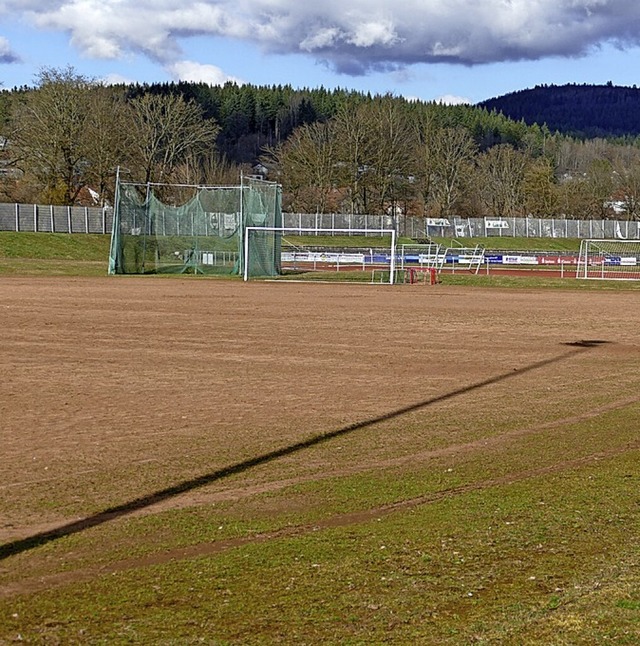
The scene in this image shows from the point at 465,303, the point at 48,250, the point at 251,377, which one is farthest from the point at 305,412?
the point at 48,250

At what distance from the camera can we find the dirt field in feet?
29.3

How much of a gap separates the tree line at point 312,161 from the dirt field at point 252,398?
170 ft

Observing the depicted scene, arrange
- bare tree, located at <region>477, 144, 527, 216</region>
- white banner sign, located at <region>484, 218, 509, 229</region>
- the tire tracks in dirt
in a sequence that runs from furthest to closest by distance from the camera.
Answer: bare tree, located at <region>477, 144, 527, 216</region>
white banner sign, located at <region>484, 218, 509, 229</region>
the tire tracks in dirt

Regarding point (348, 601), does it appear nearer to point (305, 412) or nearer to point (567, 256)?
point (305, 412)

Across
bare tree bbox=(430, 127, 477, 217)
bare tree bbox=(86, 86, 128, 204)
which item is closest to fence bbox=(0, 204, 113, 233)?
bare tree bbox=(86, 86, 128, 204)

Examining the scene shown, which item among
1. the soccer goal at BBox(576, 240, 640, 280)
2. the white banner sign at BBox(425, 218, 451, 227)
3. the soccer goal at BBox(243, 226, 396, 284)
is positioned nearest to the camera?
the soccer goal at BBox(243, 226, 396, 284)

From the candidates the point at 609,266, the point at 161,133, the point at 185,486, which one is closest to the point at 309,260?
the point at 609,266

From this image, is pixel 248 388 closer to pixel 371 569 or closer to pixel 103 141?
pixel 371 569

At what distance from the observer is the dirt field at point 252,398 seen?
8922 mm

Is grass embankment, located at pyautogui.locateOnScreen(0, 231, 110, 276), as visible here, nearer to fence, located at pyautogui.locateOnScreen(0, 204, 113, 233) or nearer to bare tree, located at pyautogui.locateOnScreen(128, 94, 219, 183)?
fence, located at pyautogui.locateOnScreen(0, 204, 113, 233)

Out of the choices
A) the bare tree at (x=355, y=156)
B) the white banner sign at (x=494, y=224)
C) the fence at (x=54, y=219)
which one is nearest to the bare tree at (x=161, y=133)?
the fence at (x=54, y=219)

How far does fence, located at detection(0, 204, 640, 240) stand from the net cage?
20.9 metres

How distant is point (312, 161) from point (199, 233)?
53.4 metres

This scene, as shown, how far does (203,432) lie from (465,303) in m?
22.3
